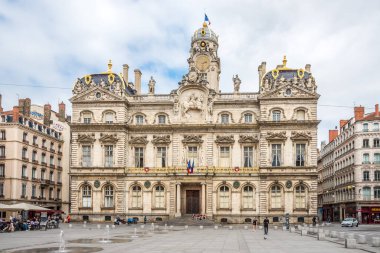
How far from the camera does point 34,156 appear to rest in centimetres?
8138

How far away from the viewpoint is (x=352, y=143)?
90.0m

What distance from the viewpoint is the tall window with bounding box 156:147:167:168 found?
7181 centimetres

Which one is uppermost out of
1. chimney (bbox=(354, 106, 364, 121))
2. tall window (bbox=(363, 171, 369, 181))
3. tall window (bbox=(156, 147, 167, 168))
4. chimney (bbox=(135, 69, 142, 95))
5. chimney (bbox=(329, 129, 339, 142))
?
chimney (bbox=(135, 69, 142, 95))

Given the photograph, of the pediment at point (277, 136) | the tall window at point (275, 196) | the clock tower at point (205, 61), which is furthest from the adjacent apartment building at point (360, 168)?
the clock tower at point (205, 61)

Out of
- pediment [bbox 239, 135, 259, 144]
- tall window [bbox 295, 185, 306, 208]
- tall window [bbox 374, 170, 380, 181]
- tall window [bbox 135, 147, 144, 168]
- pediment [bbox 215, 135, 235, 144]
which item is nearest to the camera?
tall window [bbox 295, 185, 306, 208]

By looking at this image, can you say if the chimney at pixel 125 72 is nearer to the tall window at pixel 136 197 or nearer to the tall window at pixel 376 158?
the tall window at pixel 136 197

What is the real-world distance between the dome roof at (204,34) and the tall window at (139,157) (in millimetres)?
22407

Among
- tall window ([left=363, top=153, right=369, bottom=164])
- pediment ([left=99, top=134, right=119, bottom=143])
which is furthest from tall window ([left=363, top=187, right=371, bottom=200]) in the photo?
pediment ([left=99, top=134, right=119, bottom=143])

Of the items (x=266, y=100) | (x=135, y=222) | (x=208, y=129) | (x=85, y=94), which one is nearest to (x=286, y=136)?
(x=266, y=100)

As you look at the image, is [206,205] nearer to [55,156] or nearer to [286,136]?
[286,136]

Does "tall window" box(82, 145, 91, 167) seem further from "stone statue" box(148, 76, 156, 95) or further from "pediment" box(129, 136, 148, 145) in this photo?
"stone statue" box(148, 76, 156, 95)

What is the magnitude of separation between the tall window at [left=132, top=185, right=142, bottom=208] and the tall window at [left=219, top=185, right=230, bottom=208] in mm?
11197

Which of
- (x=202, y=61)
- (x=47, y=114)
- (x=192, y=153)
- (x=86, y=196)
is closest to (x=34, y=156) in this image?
(x=47, y=114)

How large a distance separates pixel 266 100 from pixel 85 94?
25.6 meters
